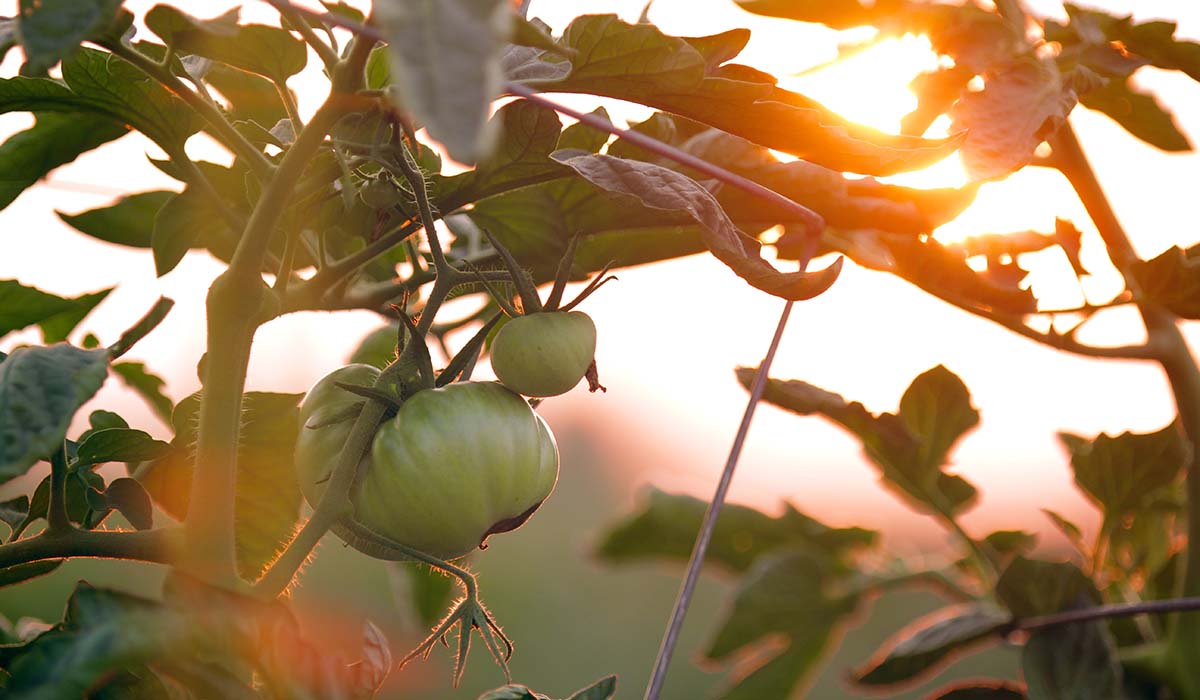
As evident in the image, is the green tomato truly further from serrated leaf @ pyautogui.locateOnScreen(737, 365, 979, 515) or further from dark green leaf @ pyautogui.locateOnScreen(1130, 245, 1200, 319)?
dark green leaf @ pyautogui.locateOnScreen(1130, 245, 1200, 319)

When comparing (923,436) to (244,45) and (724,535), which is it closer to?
(724,535)

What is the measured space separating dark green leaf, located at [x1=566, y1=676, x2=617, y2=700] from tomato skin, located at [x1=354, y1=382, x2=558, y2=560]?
68 millimetres

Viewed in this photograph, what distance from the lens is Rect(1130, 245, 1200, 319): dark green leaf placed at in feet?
1.64

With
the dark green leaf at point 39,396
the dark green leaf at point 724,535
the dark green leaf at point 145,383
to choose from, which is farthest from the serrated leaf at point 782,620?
the dark green leaf at point 39,396

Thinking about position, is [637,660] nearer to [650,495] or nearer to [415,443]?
[650,495]

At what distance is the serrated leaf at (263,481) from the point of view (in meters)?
0.46

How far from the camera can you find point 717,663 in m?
0.76

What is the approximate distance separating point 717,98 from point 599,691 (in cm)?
21

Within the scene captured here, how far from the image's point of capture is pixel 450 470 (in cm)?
36

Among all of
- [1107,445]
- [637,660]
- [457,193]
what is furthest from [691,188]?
[637,660]

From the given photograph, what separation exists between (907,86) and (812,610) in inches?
14.8

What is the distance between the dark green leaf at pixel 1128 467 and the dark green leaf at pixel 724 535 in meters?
0.21

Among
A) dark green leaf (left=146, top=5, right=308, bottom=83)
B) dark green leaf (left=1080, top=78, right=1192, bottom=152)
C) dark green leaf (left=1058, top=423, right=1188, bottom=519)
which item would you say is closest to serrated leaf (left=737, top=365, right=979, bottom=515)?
dark green leaf (left=1058, top=423, right=1188, bottom=519)

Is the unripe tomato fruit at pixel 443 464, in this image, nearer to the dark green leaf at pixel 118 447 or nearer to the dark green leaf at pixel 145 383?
the dark green leaf at pixel 118 447
